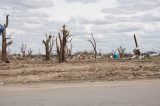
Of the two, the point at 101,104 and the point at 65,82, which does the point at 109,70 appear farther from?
the point at 101,104

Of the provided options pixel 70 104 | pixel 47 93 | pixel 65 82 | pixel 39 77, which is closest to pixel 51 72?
pixel 39 77

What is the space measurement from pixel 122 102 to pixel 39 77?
29.6 feet

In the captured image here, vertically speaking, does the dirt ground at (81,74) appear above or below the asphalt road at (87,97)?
above

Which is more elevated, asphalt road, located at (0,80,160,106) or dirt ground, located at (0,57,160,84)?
dirt ground, located at (0,57,160,84)

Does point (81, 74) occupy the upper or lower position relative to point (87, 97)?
upper

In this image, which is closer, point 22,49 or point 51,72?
point 51,72

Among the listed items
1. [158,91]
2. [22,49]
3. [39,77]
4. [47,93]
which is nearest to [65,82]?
[39,77]

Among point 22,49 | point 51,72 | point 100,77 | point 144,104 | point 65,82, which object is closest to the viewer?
point 144,104

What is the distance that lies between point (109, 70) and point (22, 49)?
56465 mm

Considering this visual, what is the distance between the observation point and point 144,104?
10930 mm

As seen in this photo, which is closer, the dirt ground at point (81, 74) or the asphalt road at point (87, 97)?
the asphalt road at point (87, 97)

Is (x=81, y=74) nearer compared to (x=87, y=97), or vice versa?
(x=87, y=97)

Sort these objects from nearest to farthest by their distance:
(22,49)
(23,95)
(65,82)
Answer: (23,95) → (65,82) → (22,49)

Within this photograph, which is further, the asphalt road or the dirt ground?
the dirt ground
